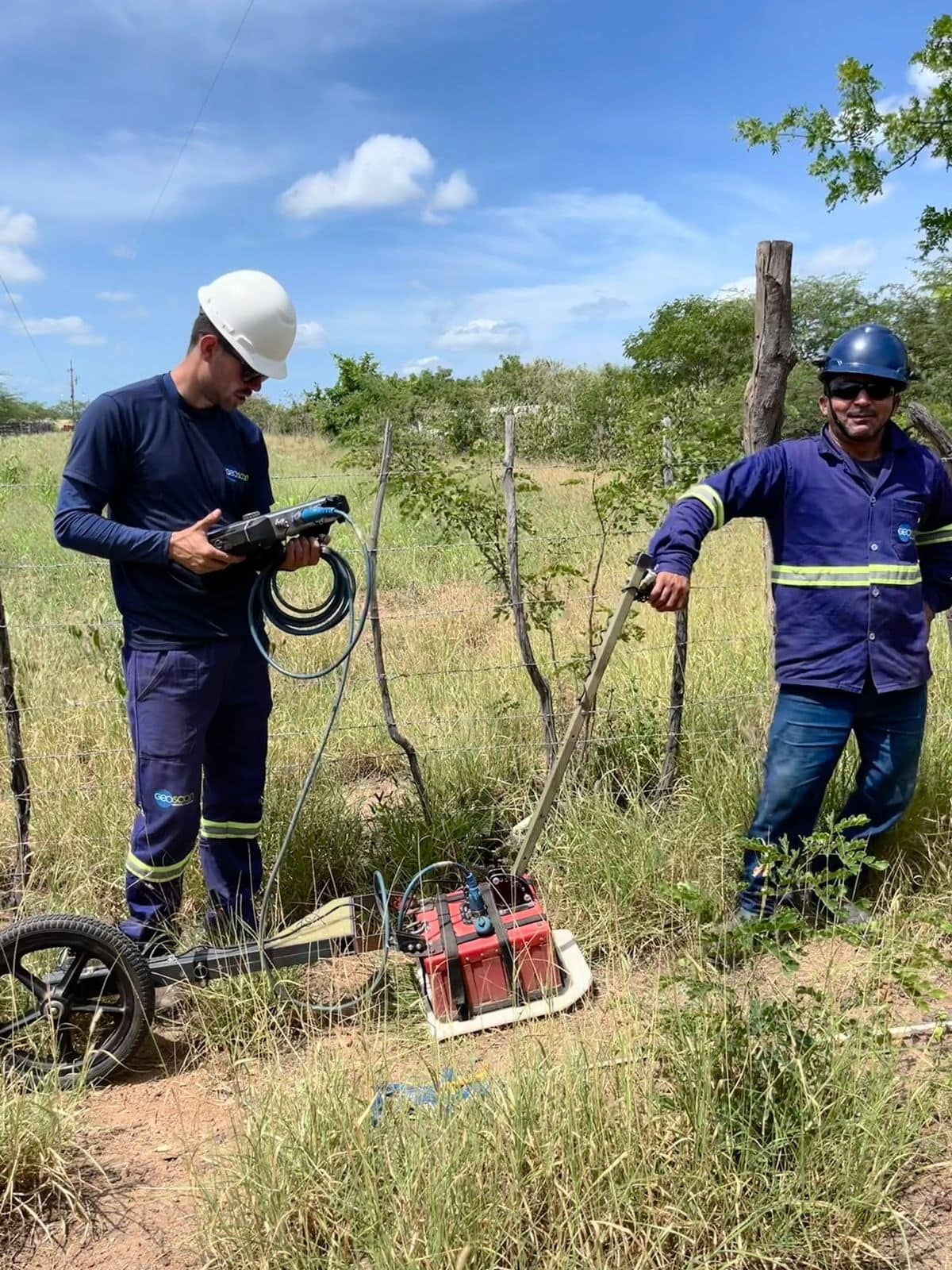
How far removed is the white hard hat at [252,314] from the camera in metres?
2.80

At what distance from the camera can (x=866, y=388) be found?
3.02 metres

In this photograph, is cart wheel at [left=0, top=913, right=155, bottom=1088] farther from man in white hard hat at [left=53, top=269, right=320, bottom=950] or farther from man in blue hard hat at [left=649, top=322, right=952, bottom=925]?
man in blue hard hat at [left=649, top=322, right=952, bottom=925]

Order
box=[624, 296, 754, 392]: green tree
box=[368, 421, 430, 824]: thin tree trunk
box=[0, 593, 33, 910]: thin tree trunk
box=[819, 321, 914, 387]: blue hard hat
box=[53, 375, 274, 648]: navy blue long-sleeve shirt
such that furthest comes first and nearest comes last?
box=[624, 296, 754, 392]: green tree, box=[368, 421, 430, 824]: thin tree trunk, box=[0, 593, 33, 910]: thin tree trunk, box=[819, 321, 914, 387]: blue hard hat, box=[53, 375, 274, 648]: navy blue long-sleeve shirt

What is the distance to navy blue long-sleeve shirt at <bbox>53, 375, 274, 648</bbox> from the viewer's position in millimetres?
2707

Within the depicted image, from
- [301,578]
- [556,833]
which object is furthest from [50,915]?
[301,578]

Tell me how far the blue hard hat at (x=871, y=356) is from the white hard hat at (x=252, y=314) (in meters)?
1.70

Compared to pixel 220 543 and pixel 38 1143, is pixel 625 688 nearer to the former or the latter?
pixel 220 543

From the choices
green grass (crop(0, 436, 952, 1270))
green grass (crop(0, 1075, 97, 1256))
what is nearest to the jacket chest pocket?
green grass (crop(0, 436, 952, 1270))

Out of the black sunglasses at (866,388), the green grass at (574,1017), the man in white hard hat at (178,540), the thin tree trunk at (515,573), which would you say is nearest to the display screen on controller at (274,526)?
the man in white hard hat at (178,540)

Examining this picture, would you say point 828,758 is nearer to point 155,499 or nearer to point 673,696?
point 673,696

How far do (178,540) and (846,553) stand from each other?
2073 millimetres

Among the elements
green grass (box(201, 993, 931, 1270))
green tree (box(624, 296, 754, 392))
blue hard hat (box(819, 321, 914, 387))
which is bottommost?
green grass (box(201, 993, 931, 1270))

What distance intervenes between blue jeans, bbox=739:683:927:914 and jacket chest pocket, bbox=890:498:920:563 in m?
0.46

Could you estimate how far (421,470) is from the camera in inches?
157
